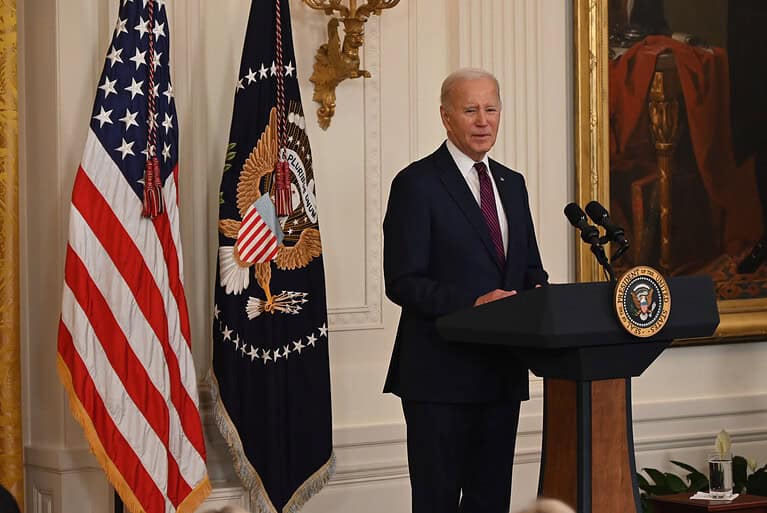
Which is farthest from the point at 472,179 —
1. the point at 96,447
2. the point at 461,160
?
the point at 96,447

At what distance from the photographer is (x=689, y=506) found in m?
5.23

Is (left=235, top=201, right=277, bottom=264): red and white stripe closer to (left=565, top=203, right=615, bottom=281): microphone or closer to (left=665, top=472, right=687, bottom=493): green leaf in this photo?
(left=565, top=203, right=615, bottom=281): microphone

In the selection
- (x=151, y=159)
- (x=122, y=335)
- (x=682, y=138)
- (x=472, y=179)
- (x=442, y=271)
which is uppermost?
(x=682, y=138)

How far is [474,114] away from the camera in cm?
442

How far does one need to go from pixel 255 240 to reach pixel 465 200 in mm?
1164

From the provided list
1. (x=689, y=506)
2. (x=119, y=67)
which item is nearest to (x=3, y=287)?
(x=119, y=67)

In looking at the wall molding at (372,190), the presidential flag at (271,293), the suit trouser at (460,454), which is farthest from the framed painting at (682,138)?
the suit trouser at (460,454)

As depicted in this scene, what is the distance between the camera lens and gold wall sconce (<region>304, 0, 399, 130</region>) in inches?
217

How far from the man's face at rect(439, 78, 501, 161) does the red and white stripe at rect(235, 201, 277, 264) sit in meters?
1.10

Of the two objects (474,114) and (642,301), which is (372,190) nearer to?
(474,114)

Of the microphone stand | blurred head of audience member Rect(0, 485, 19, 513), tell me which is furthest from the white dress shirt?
blurred head of audience member Rect(0, 485, 19, 513)

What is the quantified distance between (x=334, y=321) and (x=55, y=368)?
1.30 metres

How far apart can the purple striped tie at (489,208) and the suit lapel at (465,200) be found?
0.08 ft

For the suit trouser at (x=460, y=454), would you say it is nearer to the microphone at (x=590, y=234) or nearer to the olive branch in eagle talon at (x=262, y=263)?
the microphone at (x=590, y=234)
